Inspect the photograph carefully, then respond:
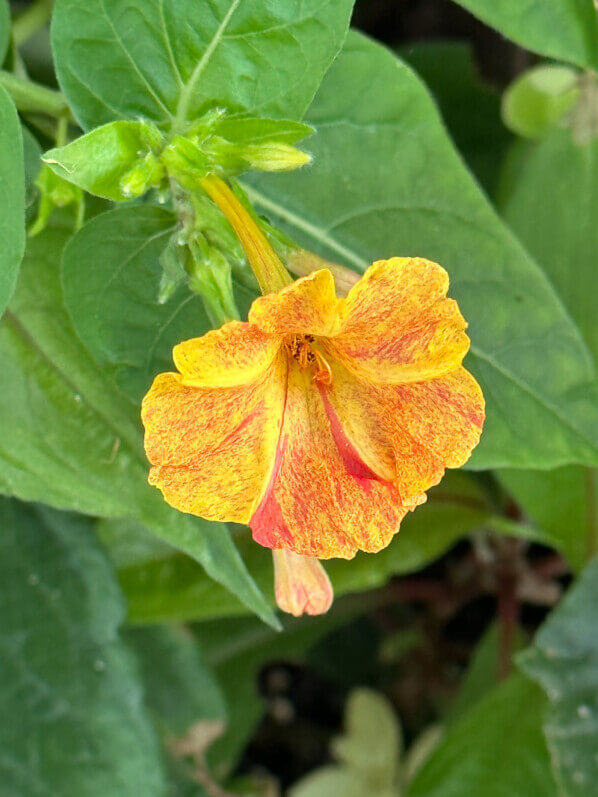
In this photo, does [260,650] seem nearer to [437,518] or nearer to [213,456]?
[437,518]

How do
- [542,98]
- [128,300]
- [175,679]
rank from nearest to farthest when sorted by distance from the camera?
[128,300], [542,98], [175,679]

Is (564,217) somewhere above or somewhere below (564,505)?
above

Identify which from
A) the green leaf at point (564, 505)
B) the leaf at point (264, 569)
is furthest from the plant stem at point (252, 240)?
the green leaf at point (564, 505)

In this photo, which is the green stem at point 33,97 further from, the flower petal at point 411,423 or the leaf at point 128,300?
the flower petal at point 411,423

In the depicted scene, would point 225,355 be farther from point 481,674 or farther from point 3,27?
point 481,674

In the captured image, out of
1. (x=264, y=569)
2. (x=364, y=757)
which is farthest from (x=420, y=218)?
(x=364, y=757)

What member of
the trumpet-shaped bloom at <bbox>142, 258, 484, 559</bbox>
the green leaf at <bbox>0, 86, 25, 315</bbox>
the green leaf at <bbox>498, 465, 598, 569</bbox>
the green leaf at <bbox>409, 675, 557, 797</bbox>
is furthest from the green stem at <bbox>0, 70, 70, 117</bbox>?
the green leaf at <bbox>409, 675, 557, 797</bbox>

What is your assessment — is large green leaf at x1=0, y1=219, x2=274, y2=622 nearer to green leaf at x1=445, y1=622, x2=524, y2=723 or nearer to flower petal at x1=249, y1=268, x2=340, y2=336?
flower petal at x1=249, y1=268, x2=340, y2=336
